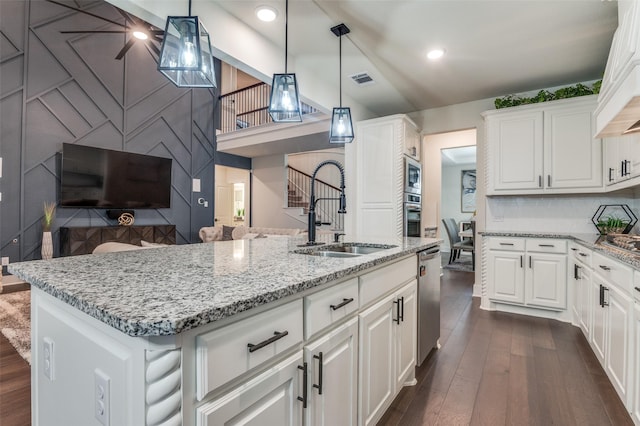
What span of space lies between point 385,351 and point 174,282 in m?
1.14

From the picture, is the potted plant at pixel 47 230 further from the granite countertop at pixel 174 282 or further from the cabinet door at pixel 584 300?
the cabinet door at pixel 584 300

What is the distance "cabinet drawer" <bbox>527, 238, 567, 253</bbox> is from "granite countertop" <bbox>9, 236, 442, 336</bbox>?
2.60 m

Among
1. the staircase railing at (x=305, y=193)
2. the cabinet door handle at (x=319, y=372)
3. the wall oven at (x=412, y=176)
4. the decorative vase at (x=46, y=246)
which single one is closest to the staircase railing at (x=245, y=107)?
the staircase railing at (x=305, y=193)

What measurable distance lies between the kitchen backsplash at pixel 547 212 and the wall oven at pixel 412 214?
891 millimetres

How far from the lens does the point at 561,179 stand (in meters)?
3.43

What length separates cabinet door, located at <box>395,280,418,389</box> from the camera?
1.79 metres

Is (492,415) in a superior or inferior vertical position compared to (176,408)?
inferior

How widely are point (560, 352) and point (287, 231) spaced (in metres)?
4.15

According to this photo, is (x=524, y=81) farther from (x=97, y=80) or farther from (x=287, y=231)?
(x=97, y=80)

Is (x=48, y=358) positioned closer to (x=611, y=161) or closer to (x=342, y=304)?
(x=342, y=304)

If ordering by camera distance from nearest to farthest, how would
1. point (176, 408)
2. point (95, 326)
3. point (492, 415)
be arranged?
1. point (176, 408)
2. point (95, 326)
3. point (492, 415)

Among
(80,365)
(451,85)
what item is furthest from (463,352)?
(451,85)

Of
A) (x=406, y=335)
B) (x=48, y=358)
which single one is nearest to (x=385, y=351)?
(x=406, y=335)

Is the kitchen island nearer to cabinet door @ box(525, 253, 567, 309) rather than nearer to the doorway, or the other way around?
cabinet door @ box(525, 253, 567, 309)
